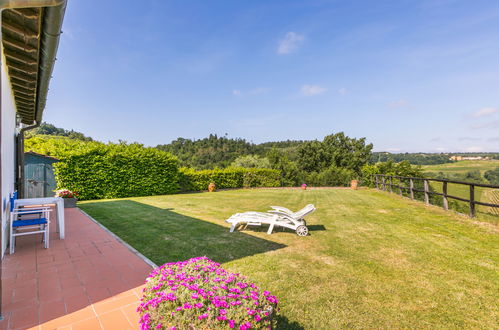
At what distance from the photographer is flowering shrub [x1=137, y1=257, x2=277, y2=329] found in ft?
5.45

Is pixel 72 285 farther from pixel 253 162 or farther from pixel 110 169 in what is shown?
pixel 253 162

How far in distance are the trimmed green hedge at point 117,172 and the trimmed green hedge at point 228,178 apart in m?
1.40

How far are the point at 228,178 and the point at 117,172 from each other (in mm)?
9311

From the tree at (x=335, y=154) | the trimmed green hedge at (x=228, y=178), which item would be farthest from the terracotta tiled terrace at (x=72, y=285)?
the tree at (x=335, y=154)

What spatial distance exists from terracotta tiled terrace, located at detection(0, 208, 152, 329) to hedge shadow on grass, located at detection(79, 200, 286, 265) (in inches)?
19.4

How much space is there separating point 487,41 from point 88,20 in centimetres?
1673

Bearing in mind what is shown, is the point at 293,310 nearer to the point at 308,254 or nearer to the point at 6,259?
the point at 308,254

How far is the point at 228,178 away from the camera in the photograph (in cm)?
2125

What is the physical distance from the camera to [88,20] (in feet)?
27.5

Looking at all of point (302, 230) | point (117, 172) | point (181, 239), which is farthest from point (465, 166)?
point (181, 239)

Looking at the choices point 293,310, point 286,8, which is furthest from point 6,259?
point 286,8

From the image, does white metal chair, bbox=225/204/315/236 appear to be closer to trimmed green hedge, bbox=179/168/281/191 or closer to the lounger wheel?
the lounger wheel

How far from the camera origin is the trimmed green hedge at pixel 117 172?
1244 centimetres

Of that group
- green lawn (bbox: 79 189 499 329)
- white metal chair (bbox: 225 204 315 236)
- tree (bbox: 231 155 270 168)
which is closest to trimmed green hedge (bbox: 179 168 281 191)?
green lawn (bbox: 79 189 499 329)
